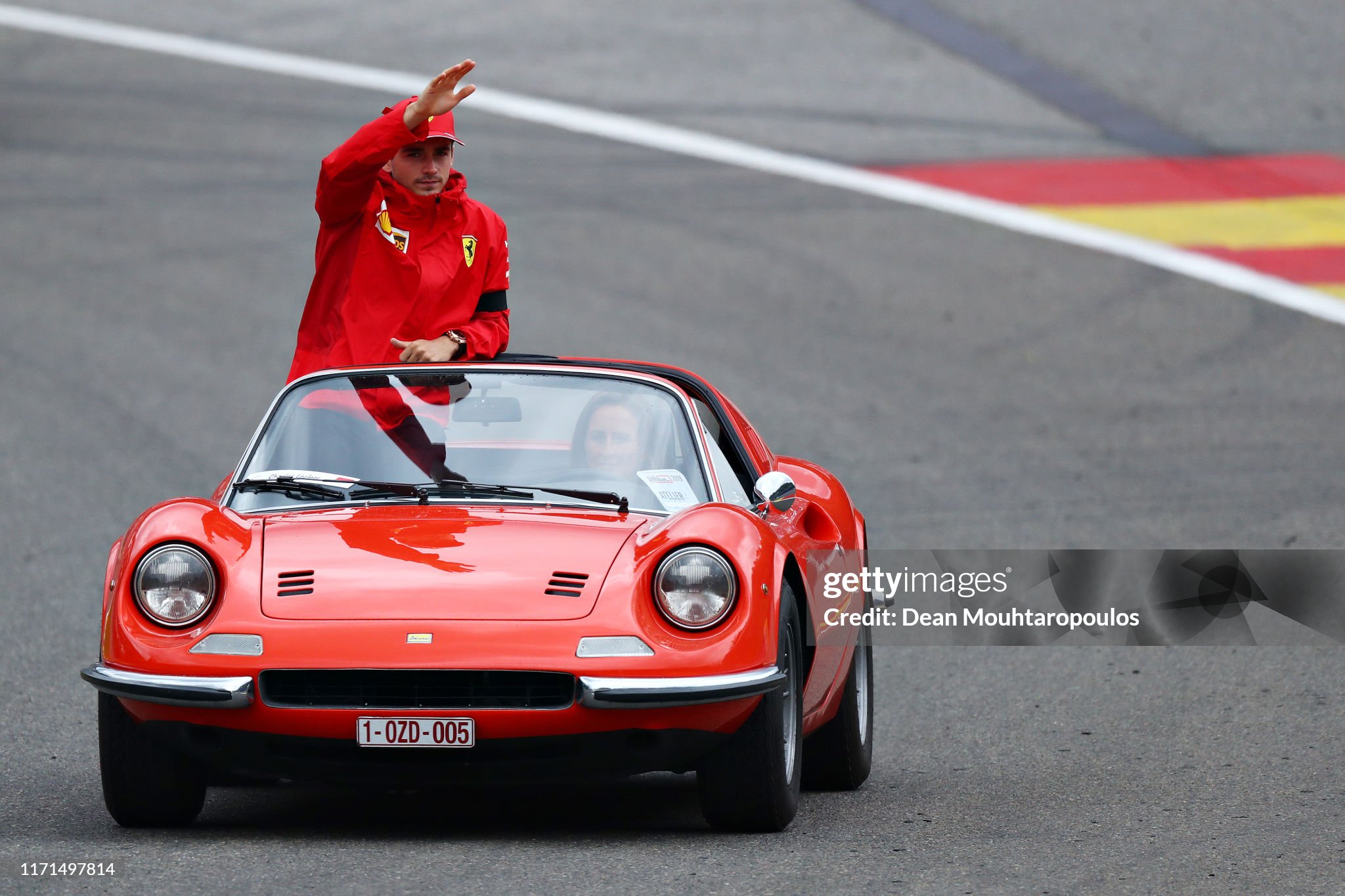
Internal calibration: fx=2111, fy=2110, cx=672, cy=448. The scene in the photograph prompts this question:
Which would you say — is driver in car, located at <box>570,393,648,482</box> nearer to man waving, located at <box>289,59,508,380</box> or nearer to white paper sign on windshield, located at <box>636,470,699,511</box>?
white paper sign on windshield, located at <box>636,470,699,511</box>

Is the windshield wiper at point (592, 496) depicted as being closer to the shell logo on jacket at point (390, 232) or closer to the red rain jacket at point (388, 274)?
the red rain jacket at point (388, 274)

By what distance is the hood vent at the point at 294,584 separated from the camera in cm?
527

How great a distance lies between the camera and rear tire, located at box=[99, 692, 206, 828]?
5395mm

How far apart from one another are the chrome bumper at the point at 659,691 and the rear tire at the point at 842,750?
4.56ft

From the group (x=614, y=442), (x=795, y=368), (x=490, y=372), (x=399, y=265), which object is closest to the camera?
(x=614, y=442)

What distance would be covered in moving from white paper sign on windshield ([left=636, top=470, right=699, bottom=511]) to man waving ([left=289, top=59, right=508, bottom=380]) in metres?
1.12

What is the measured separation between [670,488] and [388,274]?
1.54 metres

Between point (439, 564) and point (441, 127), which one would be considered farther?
point (441, 127)

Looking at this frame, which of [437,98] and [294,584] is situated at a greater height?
[437,98]

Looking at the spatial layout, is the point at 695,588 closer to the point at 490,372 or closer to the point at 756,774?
the point at 756,774

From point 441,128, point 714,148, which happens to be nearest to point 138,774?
point 441,128

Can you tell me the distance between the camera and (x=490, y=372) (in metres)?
6.40

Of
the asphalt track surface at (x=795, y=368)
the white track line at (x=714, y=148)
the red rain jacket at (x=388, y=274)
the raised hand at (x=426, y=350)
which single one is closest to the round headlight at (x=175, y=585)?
the asphalt track surface at (x=795, y=368)

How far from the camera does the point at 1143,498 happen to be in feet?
38.3
